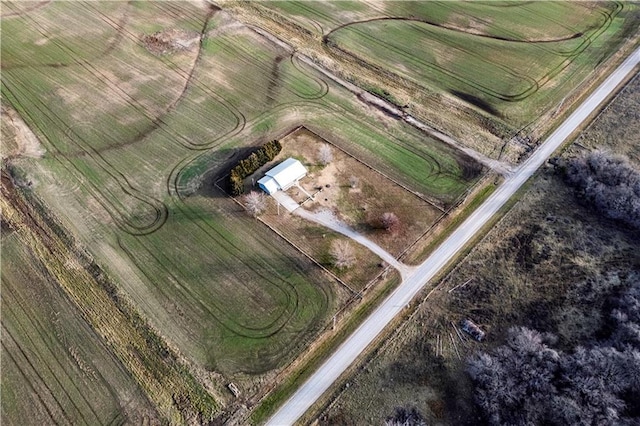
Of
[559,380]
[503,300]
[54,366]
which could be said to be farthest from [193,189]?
[559,380]

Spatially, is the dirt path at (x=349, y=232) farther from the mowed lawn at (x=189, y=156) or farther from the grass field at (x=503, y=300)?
the mowed lawn at (x=189, y=156)

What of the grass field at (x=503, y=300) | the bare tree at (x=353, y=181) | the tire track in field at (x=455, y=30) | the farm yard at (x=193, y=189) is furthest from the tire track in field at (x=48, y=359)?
the tire track in field at (x=455, y=30)

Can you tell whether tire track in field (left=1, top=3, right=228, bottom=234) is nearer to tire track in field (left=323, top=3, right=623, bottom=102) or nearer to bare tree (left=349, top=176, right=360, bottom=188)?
bare tree (left=349, top=176, right=360, bottom=188)

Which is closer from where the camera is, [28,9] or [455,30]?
[455,30]

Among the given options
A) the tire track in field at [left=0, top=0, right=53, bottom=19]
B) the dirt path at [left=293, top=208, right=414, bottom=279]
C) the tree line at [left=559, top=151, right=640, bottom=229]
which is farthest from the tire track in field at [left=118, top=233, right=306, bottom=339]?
the tire track in field at [left=0, top=0, right=53, bottom=19]

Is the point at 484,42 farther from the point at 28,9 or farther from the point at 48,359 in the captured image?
the point at 28,9

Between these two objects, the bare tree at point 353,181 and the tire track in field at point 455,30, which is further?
the tire track in field at point 455,30

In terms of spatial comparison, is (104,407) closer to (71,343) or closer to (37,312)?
(71,343)
